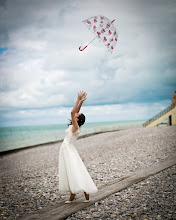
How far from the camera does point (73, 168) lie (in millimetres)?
4793

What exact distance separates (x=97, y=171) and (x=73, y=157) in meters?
4.25

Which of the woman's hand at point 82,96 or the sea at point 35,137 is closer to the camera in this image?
the woman's hand at point 82,96

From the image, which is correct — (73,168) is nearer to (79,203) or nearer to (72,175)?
(72,175)

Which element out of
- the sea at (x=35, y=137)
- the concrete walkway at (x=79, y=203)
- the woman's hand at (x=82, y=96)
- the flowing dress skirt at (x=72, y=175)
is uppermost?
the woman's hand at (x=82, y=96)

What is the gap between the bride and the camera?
476 centimetres

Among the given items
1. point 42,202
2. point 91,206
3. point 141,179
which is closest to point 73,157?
point 91,206

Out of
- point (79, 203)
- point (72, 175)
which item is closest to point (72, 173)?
point (72, 175)

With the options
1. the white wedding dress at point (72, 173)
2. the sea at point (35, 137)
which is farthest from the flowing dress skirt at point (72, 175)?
the sea at point (35, 137)

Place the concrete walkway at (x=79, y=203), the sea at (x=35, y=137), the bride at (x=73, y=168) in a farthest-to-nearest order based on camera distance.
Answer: the sea at (x=35, y=137), the bride at (x=73, y=168), the concrete walkway at (x=79, y=203)

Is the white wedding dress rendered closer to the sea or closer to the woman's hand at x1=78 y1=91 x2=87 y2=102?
the woman's hand at x1=78 y1=91 x2=87 y2=102

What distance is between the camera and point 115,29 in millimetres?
5848

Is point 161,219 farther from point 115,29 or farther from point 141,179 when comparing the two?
point 115,29

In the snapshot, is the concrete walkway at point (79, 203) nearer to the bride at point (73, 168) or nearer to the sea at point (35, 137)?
the bride at point (73, 168)

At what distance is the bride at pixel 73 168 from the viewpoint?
4758mm
